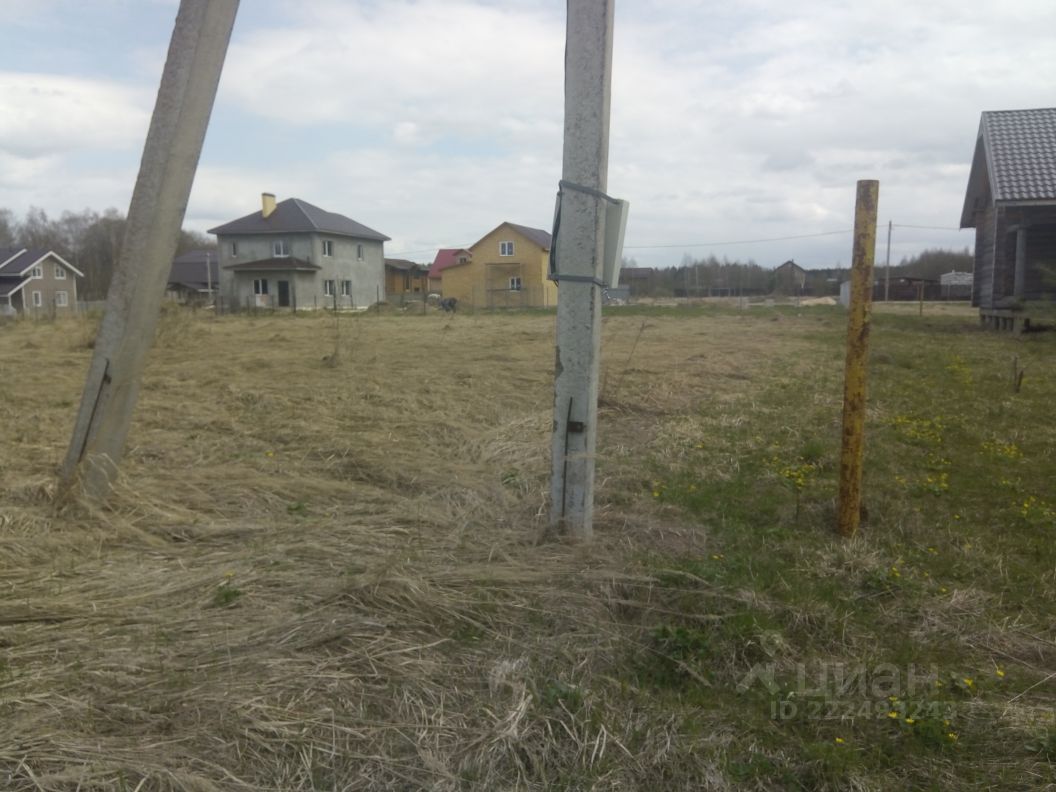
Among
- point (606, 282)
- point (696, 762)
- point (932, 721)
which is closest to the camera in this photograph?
point (696, 762)

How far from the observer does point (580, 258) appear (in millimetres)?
4285

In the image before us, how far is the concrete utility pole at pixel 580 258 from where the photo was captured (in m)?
4.11

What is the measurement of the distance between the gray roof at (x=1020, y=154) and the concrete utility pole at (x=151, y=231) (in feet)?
62.8

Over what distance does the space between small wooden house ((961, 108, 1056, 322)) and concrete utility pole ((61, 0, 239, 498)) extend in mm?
18610

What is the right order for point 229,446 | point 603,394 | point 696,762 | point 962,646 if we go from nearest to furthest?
point 696,762 < point 962,646 < point 229,446 < point 603,394

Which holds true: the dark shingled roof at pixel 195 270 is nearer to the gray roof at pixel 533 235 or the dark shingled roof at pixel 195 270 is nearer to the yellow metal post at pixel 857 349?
the gray roof at pixel 533 235

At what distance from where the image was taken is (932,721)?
9.02 feet

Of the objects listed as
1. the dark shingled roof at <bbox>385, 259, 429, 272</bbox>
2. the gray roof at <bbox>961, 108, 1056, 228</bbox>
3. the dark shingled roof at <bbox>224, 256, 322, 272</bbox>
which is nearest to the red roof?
the dark shingled roof at <bbox>385, 259, 429, 272</bbox>

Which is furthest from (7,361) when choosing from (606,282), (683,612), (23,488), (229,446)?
(683,612)

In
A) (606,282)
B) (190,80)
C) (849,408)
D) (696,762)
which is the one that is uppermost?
(190,80)

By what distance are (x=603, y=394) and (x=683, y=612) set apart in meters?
5.98

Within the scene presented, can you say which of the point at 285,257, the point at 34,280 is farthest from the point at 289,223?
the point at 34,280

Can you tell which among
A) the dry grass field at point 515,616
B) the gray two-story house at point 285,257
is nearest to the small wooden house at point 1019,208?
the dry grass field at point 515,616

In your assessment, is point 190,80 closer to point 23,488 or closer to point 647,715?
point 23,488
